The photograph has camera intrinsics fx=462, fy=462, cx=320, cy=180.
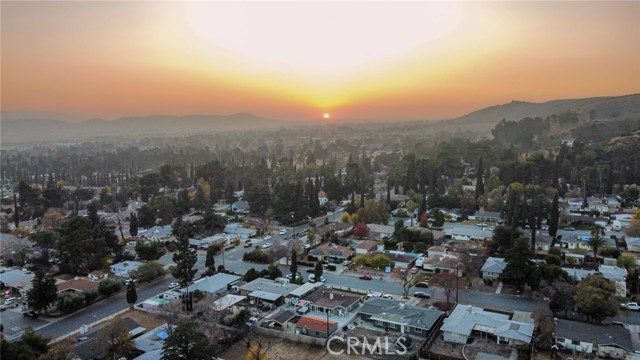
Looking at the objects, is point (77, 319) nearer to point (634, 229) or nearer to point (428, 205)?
point (428, 205)

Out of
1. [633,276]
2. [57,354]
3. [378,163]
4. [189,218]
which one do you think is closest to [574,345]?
[633,276]

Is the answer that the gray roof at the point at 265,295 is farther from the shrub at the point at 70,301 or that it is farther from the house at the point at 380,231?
the house at the point at 380,231

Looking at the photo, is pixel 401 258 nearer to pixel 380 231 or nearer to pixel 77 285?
pixel 380 231

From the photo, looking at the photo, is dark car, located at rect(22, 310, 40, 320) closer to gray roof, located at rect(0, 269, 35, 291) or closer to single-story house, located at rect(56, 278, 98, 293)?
single-story house, located at rect(56, 278, 98, 293)

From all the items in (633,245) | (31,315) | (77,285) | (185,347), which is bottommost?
(31,315)

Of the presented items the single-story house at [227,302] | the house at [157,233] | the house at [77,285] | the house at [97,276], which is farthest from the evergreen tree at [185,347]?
the house at [157,233]

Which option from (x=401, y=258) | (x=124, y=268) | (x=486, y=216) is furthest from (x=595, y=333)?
(x=124, y=268)
